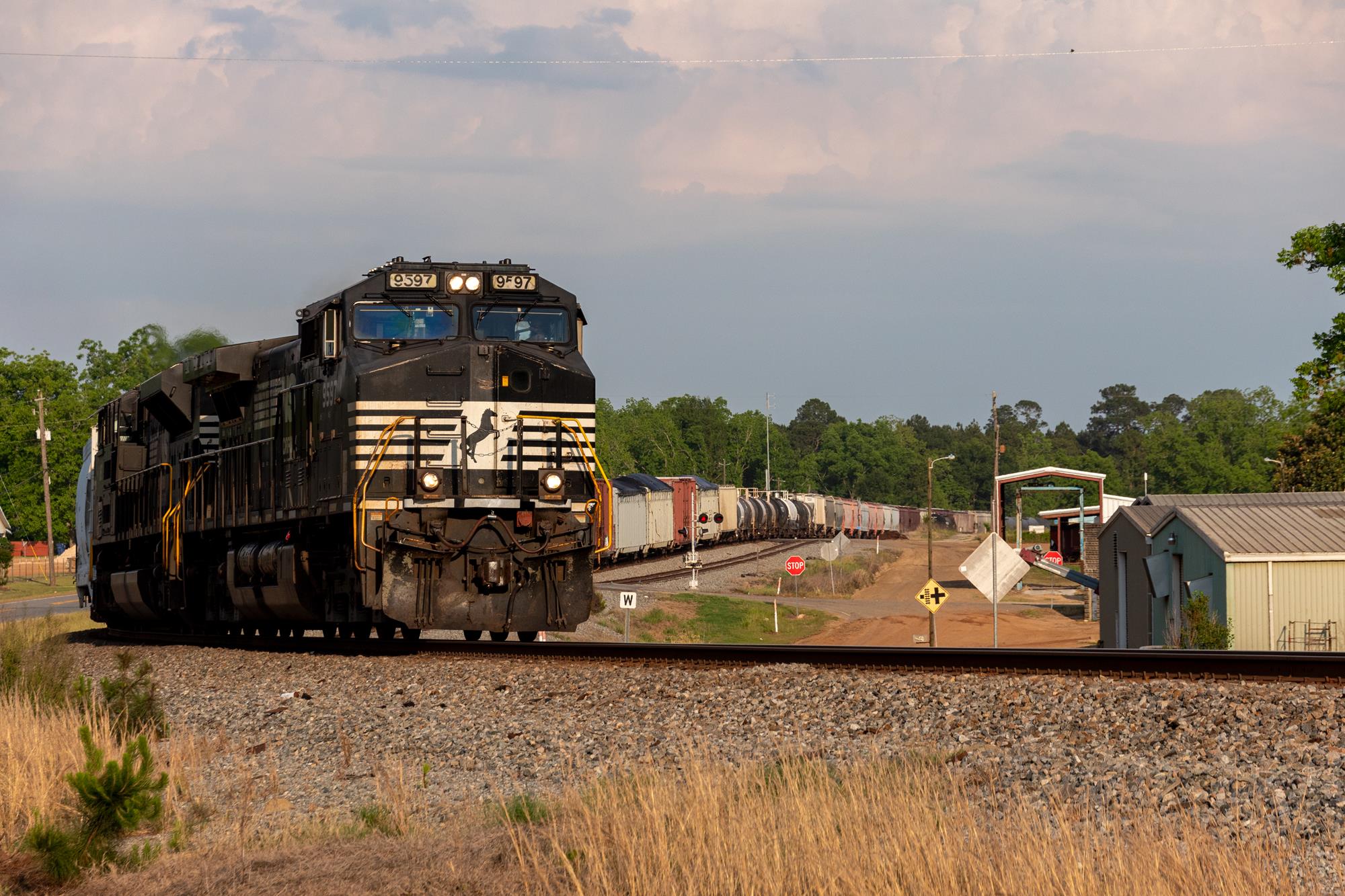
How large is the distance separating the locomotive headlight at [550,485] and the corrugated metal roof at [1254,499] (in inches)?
947

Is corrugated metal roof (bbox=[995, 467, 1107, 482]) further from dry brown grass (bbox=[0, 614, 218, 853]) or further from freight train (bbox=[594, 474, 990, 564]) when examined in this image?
dry brown grass (bbox=[0, 614, 218, 853])

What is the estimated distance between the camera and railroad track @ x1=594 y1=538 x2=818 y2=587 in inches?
1939

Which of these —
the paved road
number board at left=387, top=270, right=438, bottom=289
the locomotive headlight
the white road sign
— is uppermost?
number board at left=387, top=270, right=438, bottom=289

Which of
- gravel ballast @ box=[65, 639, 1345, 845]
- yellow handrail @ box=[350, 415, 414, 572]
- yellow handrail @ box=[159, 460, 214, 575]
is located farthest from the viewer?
yellow handrail @ box=[159, 460, 214, 575]

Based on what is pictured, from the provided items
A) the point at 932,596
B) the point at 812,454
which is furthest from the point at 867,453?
the point at 932,596

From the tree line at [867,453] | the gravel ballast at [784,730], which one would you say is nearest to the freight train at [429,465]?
the gravel ballast at [784,730]

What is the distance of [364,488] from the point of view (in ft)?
49.0

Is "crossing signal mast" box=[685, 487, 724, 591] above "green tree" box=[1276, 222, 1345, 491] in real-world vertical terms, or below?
below

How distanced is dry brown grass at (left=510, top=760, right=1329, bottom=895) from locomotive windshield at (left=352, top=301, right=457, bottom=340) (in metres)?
9.31

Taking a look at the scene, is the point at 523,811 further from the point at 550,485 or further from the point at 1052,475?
the point at 1052,475

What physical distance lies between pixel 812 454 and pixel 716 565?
139 metres

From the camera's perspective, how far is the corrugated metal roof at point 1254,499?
3675 cm

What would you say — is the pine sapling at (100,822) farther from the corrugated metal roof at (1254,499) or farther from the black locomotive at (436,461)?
the corrugated metal roof at (1254,499)

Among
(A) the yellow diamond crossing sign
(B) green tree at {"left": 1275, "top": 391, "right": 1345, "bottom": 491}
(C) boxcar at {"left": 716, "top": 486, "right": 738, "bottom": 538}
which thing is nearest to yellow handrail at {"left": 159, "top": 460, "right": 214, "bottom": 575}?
(A) the yellow diamond crossing sign
